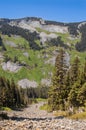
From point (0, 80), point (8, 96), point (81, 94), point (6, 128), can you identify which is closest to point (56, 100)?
point (81, 94)

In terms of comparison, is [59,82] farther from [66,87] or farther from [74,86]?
[74,86]

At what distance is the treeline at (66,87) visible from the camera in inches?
3194

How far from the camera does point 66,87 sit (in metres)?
87.1

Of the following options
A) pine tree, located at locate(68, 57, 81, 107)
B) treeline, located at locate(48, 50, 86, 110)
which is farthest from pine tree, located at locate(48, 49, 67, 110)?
pine tree, located at locate(68, 57, 81, 107)

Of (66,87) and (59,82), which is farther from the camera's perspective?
(66,87)

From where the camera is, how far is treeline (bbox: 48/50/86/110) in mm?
81125

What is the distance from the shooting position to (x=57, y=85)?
282 ft

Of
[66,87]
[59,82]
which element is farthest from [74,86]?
[66,87]

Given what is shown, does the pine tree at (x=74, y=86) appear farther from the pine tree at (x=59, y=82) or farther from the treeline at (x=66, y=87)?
the pine tree at (x=59, y=82)

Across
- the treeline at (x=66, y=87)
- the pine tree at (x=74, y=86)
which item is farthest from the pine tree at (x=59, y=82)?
the pine tree at (x=74, y=86)

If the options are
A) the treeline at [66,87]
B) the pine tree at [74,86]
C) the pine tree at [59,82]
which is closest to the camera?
the pine tree at [74,86]

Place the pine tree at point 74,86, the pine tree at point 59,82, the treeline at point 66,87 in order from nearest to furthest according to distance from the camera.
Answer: the pine tree at point 74,86, the treeline at point 66,87, the pine tree at point 59,82

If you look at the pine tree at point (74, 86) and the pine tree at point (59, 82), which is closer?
the pine tree at point (74, 86)

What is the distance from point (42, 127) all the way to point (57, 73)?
59.4m
